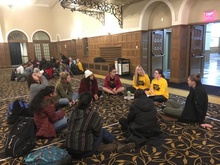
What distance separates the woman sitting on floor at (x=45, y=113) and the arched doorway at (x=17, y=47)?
1444cm

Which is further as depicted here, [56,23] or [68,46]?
[56,23]

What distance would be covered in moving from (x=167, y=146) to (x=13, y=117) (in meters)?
2.72

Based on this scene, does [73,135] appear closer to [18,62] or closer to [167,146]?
[167,146]

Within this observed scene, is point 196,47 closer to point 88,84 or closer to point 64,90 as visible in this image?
point 88,84

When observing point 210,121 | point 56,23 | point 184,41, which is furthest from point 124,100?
point 56,23

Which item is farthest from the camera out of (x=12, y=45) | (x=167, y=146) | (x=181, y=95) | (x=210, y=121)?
(x=12, y=45)

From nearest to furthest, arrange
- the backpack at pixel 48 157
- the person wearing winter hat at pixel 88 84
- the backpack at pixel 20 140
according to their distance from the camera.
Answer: the backpack at pixel 48 157, the backpack at pixel 20 140, the person wearing winter hat at pixel 88 84

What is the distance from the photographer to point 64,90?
14.3 feet

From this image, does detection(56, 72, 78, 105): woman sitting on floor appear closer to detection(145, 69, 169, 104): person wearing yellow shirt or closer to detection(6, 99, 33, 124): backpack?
detection(6, 99, 33, 124): backpack

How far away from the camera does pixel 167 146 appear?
8.29ft

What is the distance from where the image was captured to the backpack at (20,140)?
2377 millimetres

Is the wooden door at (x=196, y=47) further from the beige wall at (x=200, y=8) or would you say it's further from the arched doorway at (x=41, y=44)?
the arched doorway at (x=41, y=44)

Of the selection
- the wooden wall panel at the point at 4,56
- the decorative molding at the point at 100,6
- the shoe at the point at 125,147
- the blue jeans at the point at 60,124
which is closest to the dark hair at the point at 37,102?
the blue jeans at the point at 60,124

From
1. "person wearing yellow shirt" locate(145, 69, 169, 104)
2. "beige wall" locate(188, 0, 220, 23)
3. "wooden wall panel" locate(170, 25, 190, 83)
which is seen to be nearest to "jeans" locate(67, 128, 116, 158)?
"person wearing yellow shirt" locate(145, 69, 169, 104)
